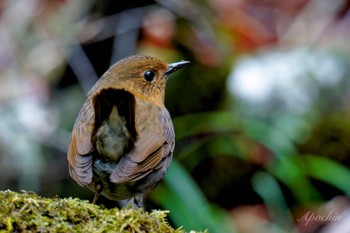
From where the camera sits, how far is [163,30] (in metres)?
6.26

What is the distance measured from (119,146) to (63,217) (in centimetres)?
109

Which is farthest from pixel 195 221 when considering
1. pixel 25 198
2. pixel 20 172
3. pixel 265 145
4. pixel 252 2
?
pixel 252 2

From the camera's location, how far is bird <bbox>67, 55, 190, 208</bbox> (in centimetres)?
320

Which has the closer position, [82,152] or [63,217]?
[63,217]

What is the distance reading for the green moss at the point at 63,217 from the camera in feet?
7.16

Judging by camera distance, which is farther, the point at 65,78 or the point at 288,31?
the point at 288,31

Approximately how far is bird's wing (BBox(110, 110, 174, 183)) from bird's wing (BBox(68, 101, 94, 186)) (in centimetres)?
12

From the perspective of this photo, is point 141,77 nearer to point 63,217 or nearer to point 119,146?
point 119,146

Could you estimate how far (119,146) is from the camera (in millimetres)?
3348

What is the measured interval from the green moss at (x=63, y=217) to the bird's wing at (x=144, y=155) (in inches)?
28.6

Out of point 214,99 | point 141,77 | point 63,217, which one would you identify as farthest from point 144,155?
point 214,99

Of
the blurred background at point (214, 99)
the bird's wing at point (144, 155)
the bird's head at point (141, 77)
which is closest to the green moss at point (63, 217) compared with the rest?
the bird's wing at point (144, 155)

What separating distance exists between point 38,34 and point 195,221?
2.19 metres

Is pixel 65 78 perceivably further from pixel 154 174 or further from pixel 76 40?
pixel 154 174
